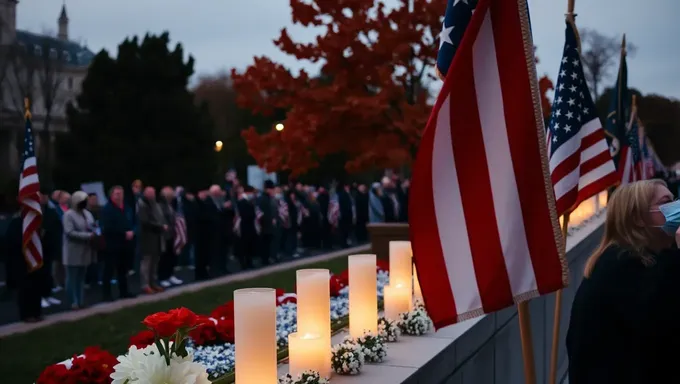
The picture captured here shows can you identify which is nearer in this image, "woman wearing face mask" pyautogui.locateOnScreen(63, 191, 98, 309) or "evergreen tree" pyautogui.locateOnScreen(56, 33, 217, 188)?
"woman wearing face mask" pyautogui.locateOnScreen(63, 191, 98, 309)

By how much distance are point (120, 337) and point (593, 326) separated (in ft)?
24.6

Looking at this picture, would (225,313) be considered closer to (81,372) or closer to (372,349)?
(372,349)

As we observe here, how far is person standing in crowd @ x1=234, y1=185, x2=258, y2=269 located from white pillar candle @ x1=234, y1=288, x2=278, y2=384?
50.3ft

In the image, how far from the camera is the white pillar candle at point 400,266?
650 centimetres

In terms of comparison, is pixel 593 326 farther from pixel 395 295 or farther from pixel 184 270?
pixel 184 270

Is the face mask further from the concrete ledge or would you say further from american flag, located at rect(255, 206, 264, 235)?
american flag, located at rect(255, 206, 264, 235)

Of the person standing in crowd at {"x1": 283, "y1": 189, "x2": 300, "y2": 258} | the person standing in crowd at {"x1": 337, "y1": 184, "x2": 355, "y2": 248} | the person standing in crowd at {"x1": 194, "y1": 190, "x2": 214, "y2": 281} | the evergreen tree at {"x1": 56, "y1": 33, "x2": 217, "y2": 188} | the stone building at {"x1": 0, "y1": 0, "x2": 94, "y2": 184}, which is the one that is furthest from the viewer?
the stone building at {"x1": 0, "y1": 0, "x2": 94, "y2": 184}

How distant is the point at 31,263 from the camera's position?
37.3 ft

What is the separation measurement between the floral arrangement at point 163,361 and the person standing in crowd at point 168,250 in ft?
40.8

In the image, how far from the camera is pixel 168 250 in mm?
15891

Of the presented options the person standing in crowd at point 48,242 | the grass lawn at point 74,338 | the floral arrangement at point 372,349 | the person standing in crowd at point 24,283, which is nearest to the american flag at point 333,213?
the grass lawn at point 74,338

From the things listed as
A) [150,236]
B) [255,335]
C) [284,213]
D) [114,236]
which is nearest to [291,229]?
[284,213]

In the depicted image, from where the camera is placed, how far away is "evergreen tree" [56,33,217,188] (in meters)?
28.9

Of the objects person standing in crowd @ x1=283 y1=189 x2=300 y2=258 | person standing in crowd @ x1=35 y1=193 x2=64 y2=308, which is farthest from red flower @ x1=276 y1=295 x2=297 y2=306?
person standing in crowd @ x1=283 y1=189 x2=300 y2=258
